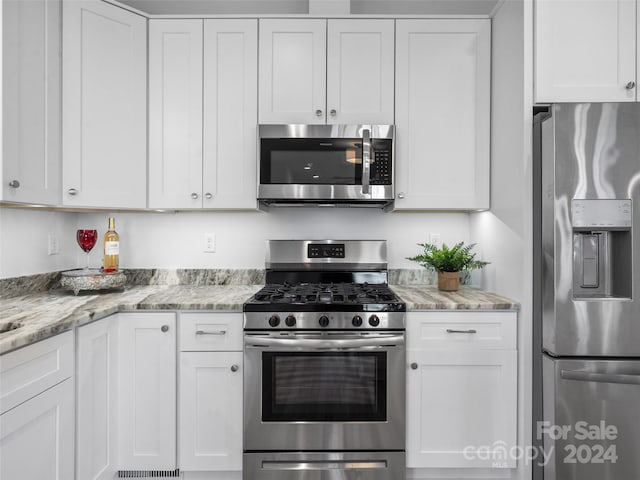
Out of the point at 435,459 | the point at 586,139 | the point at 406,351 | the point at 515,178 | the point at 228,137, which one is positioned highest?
the point at 228,137

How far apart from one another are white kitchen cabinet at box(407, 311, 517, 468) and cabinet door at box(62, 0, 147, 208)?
66.3 inches

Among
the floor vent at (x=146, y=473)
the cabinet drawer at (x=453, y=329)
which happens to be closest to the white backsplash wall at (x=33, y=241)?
the floor vent at (x=146, y=473)

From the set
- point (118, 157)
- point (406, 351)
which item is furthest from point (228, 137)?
point (406, 351)

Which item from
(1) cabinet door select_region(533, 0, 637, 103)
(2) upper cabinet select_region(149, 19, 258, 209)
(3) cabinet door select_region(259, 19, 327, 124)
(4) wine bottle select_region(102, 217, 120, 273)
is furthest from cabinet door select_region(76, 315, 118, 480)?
(1) cabinet door select_region(533, 0, 637, 103)

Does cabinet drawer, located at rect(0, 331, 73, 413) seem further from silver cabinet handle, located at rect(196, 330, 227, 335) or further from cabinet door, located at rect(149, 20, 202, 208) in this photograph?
cabinet door, located at rect(149, 20, 202, 208)

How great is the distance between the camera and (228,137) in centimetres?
219

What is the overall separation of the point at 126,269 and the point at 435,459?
207 cm

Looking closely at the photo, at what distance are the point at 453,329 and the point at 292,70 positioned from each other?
1.61m

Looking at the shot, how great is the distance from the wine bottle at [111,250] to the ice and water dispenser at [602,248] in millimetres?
2334

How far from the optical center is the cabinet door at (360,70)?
216 centimetres

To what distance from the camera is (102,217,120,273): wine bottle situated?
2.25m

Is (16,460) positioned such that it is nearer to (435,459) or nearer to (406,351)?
(406,351)

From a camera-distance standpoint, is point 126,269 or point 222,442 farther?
point 126,269

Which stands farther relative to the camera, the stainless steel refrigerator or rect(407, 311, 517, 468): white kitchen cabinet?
rect(407, 311, 517, 468): white kitchen cabinet
